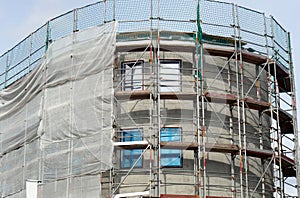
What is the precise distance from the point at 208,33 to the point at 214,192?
19.0ft

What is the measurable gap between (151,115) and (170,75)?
1.94 metres

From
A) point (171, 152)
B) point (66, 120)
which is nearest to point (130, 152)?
point (171, 152)

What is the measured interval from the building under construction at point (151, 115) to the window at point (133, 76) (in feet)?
0.13

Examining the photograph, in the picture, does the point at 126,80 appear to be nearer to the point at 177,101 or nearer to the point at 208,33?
the point at 177,101

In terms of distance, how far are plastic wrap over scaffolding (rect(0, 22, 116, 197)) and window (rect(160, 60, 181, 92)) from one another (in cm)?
185

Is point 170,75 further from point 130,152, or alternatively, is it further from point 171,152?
point 130,152

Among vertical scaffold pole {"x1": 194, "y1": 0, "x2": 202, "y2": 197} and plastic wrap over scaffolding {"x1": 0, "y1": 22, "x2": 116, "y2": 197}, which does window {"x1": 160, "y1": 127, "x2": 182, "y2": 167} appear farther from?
plastic wrap over scaffolding {"x1": 0, "y1": 22, "x2": 116, "y2": 197}

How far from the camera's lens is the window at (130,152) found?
70.2ft

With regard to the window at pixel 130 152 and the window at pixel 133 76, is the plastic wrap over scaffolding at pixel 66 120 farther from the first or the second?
the window at pixel 130 152

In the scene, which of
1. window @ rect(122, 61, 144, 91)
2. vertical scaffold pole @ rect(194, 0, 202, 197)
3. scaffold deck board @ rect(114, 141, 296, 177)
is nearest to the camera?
scaffold deck board @ rect(114, 141, 296, 177)

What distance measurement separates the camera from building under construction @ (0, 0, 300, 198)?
69.3ft

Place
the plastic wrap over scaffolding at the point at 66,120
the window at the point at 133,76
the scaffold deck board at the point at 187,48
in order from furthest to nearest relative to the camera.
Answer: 1. the scaffold deck board at the point at 187,48
2. the window at the point at 133,76
3. the plastic wrap over scaffolding at the point at 66,120

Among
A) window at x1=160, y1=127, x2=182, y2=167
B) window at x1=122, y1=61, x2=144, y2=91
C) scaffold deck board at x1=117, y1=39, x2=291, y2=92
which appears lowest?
window at x1=160, y1=127, x2=182, y2=167

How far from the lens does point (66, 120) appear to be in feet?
72.8
